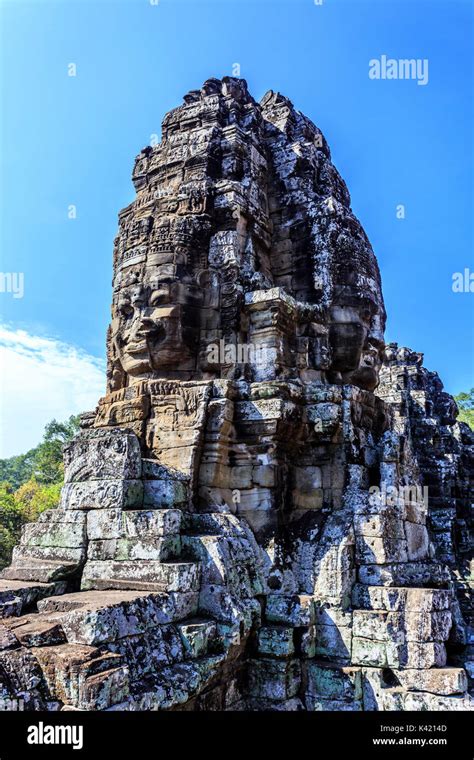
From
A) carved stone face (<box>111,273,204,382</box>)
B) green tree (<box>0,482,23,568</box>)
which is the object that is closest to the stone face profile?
carved stone face (<box>111,273,204,382</box>)

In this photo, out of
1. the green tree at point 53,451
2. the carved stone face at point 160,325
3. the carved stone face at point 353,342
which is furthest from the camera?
the green tree at point 53,451

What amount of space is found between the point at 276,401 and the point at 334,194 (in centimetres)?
410

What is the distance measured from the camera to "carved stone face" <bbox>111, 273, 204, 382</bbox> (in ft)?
23.0

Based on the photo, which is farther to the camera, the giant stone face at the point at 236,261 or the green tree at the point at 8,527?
the green tree at the point at 8,527

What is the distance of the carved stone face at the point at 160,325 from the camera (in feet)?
23.0

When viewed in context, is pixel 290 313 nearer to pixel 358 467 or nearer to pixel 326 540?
pixel 358 467

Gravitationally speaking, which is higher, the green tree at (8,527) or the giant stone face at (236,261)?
the giant stone face at (236,261)

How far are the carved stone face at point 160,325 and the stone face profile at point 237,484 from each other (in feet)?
0.07

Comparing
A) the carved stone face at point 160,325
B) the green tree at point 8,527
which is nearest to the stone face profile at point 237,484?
the carved stone face at point 160,325

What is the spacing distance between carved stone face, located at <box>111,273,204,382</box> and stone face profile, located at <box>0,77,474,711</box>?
0.02m

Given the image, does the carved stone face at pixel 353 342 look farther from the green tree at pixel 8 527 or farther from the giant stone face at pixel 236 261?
the green tree at pixel 8 527

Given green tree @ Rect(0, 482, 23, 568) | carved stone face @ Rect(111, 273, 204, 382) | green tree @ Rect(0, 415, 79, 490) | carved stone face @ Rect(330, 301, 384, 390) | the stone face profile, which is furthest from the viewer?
green tree @ Rect(0, 415, 79, 490)

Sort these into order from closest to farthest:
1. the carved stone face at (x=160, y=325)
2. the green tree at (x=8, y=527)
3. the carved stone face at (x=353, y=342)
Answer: the carved stone face at (x=160, y=325), the carved stone face at (x=353, y=342), the green tree at (x=8, y=527)

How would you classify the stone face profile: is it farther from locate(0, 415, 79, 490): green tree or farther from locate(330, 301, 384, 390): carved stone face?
locate(0, 415, 79, 490): green tree
